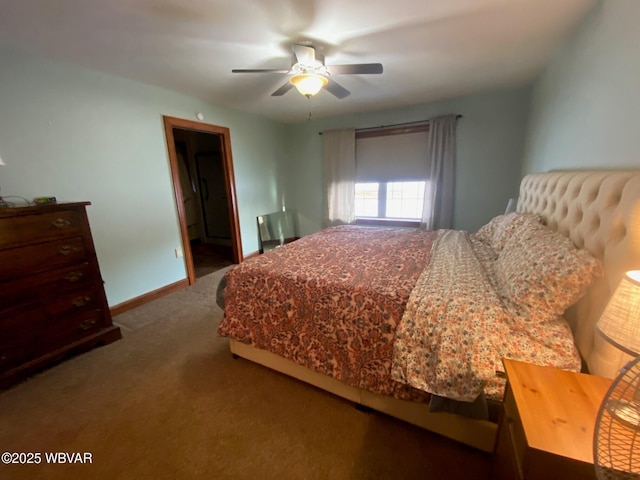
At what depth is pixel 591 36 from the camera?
1.60 metres

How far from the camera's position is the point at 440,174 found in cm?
370

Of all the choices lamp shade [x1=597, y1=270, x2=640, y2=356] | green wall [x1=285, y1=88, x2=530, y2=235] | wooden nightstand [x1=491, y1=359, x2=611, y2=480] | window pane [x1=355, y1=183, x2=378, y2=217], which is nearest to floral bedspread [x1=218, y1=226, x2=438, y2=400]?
wooden nightstand [x1=491, y1=359, x2=611, y2=480]

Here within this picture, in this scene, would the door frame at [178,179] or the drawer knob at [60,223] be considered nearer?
the drawer knob at [60,223]

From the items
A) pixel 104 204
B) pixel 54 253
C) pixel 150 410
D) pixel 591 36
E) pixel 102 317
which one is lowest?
pixel 150 410

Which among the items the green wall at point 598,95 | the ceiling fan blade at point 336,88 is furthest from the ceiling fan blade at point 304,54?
the green wall at point 598,95

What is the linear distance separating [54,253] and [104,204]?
2.56ft

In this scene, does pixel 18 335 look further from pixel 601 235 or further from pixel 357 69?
pixel 601 235

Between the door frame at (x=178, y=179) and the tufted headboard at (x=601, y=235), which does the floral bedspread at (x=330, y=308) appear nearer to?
the tufted headboard at (x=601, y=235)

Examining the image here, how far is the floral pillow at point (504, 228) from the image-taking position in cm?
183

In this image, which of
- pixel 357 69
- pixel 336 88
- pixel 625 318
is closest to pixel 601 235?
pixel 625 318

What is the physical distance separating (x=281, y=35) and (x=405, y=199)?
298 cm

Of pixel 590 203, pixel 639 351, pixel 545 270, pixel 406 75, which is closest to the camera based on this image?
pixel 639 351

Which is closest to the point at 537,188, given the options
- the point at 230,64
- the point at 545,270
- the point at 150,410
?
the point at 545,270

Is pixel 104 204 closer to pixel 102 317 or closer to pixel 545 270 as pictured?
pixel 102 317
